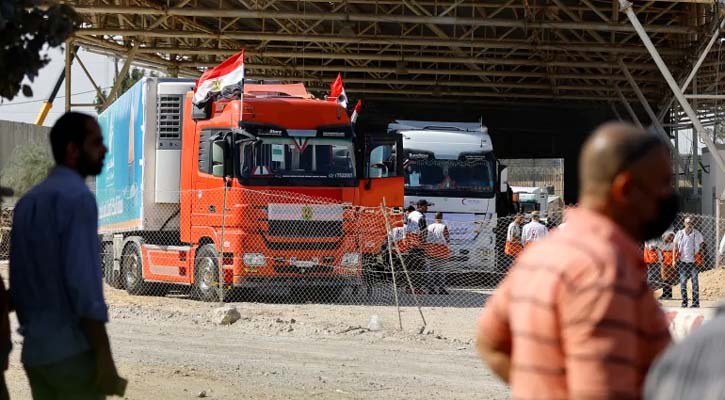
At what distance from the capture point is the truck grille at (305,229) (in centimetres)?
1914

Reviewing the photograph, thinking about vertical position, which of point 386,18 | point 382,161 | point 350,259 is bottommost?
point 350,259

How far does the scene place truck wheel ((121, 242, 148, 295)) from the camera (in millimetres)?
22047

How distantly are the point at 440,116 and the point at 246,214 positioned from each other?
25060mm

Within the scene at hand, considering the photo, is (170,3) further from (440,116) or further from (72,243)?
(72,243)

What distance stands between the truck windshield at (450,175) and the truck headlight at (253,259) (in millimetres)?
9405

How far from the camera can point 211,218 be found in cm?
1944

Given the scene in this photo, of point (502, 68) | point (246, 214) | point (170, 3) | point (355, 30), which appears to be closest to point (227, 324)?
point (246, 214)

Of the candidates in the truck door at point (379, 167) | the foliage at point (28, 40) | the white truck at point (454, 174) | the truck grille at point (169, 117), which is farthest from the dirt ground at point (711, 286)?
the foliage at point (28, 40)

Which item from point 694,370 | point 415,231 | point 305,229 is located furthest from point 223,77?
point 694,370

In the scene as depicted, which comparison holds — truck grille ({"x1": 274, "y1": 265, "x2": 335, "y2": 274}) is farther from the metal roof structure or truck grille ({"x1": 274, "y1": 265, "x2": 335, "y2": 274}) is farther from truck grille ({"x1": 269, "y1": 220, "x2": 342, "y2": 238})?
the metal roof structure

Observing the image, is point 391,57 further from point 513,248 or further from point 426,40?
point 513,248

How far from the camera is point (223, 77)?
62.8 feet

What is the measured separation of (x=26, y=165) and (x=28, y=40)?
4226 centimetres

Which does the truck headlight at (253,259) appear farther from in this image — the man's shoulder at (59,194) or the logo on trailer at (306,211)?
the man's shoulder at (59,194)
